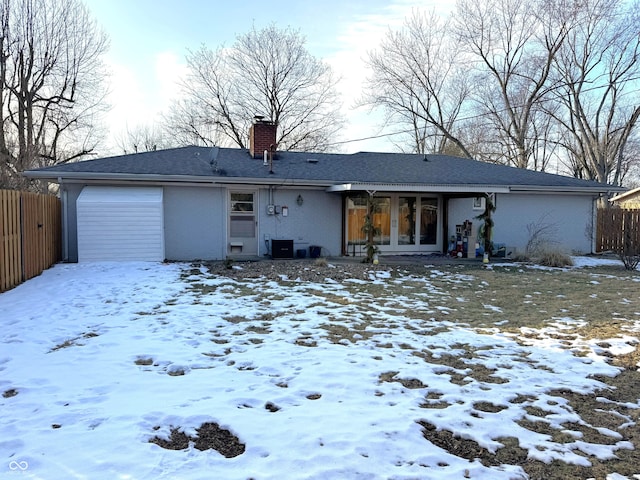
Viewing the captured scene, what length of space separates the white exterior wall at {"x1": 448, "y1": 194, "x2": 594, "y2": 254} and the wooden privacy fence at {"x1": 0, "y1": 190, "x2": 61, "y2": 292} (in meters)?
11.4

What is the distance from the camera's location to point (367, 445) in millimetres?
2801

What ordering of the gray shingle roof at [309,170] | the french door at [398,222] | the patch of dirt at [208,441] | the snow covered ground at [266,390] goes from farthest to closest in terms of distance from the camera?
the french door at [398,222] < the gray shingle roof at [309,170] < the patch of dirt at [208,441] < the snow covered ground at [266,390]

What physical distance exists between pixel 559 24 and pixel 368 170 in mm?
18640

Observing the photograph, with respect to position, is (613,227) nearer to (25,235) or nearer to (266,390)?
(266,390)

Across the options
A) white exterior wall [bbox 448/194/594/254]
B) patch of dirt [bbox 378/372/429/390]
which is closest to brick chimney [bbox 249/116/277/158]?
white exterior wall [bbox 448/194/594/254]

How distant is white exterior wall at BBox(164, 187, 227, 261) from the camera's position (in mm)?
12406

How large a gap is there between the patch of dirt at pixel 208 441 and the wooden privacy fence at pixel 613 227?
15.4m

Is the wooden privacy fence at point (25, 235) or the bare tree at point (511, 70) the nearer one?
the wooden privacy fence at point (25, 235)

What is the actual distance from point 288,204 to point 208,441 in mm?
10771

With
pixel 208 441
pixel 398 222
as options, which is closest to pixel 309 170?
pixel 398 222

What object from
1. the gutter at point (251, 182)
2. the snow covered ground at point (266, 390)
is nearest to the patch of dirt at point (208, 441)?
the snow covered ground at point (266, 390)

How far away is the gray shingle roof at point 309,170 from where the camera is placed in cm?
1194

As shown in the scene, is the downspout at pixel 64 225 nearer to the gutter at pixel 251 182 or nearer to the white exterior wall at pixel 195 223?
the gutter at pixel 251 182

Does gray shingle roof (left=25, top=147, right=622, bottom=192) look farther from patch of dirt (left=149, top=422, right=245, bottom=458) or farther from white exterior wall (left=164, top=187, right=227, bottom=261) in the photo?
patch of dirt (left=149, top=422, right=245, bottom=458)
